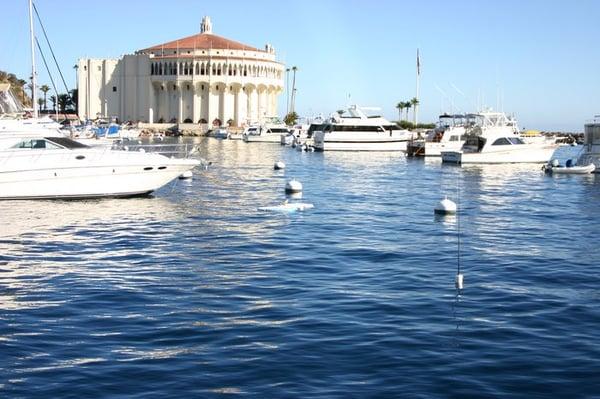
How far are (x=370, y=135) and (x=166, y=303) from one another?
7415 centimetres

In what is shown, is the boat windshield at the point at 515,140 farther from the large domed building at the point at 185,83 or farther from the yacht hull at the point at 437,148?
the large domed building at the point at 185,83

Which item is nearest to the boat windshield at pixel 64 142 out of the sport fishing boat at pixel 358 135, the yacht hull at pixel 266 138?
the sport fishing boat at pixel 358 135

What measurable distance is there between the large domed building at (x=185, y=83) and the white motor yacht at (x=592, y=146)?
350ft

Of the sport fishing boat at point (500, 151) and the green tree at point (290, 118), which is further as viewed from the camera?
the green tree at point (290, 118)

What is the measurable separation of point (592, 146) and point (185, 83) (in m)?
112

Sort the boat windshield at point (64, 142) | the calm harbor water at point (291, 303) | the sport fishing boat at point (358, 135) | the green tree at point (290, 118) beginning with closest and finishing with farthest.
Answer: the calm harbor water at point (291, 303) < the boat windshield at point (64, 142) < the sport fishing boat at point (358, 135) < the green tree at point (290, 118)

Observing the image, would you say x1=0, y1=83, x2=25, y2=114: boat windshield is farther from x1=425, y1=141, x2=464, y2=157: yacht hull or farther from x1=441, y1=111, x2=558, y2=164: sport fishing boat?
x1=425, y1=141, x2=464, y2=157: yacht hull

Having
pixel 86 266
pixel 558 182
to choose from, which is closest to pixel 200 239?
pixel 86 266

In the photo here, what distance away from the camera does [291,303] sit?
15586 mm

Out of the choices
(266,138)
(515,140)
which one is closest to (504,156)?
(515,140)

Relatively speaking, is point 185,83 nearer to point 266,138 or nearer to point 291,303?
point 266,138

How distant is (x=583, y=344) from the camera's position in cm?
1298

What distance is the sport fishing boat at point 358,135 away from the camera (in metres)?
88.0

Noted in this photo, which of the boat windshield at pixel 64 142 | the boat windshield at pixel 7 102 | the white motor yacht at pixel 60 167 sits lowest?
the white motor yacht at pixel 60 167
